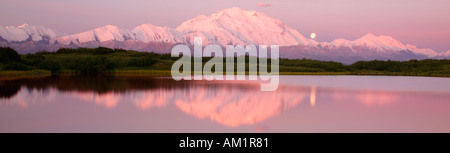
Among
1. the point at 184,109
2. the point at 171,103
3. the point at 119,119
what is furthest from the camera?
the point at 171,103

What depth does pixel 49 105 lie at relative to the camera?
806 inches

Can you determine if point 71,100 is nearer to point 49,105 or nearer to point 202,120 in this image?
point 49,105

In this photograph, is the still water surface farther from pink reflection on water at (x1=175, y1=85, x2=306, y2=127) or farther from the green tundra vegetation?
the green tundra vegetation

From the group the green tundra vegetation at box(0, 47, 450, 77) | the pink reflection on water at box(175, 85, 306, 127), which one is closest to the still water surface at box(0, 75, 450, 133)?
the pink reflection on water at box(175, 85, 306, 127)

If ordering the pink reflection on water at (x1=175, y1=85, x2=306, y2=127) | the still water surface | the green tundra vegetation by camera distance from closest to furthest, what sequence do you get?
the still water surface
the pink reflection on water at (x1=175, y1=85, x2=306, y2=127)
the green tundra vegetation

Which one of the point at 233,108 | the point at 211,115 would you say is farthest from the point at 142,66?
the point at 211,115

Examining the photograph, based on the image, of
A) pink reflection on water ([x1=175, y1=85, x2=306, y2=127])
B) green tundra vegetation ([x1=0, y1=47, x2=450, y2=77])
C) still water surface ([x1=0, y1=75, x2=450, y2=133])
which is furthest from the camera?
green tundra vegetation ([x1=0, y1=47, x2=450, y2=77])

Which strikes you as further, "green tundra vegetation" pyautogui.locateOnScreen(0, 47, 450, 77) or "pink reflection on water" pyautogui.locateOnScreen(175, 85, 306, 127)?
"green tundra vegetation" pyautogui.locateOnScreen(0, 47, 450, 77)

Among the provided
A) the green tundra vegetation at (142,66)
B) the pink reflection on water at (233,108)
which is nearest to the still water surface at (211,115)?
the pink reflection on water at (233,108)

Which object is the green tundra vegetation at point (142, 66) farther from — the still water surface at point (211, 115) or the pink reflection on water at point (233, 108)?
the pink reflection on water at point (233, 108)

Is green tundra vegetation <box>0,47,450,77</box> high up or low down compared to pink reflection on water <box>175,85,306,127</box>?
up

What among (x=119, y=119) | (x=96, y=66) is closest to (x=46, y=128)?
(x=119, y=119)
